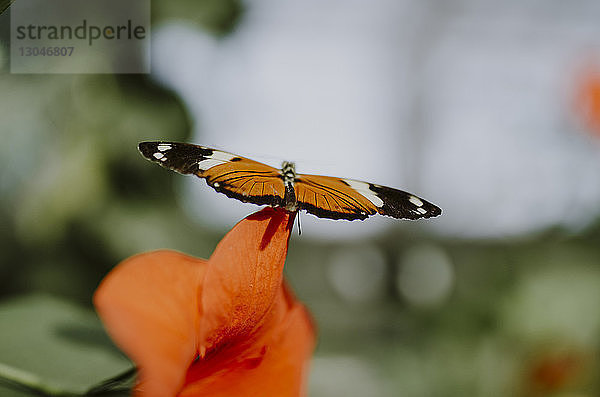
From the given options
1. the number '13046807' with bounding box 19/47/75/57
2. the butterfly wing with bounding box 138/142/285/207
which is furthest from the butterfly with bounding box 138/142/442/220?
the number '13046807' with bounding box 19/47/75/57

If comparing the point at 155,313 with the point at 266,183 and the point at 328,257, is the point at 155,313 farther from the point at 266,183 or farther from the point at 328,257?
the point at 328,257

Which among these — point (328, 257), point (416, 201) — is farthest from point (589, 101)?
point (328, 257)

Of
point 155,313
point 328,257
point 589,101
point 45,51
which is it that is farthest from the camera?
point 328,257

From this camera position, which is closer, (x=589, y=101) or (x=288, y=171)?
(x=288, y=171)

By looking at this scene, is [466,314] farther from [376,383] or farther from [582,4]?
[582,4]

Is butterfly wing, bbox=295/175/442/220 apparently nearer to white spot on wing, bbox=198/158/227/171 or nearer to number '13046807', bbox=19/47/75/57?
white spot on wing, bbox=198/158/227/171

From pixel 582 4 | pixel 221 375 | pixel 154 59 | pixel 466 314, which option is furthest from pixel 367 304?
pixel 221 375
